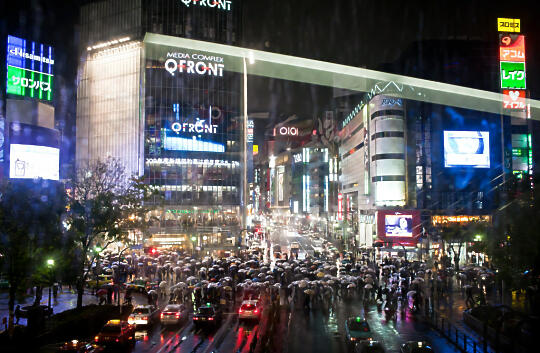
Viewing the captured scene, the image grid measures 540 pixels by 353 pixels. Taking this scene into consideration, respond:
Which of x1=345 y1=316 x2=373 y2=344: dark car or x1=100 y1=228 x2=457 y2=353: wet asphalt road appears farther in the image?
x1=100 y1=228 x2=457 y2=353: wet asphalt road

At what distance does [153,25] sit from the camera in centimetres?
7288

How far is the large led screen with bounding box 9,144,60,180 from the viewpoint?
159 ft

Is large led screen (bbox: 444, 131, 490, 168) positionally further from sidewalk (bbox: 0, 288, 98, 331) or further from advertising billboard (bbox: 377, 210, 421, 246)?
sidewalk (bbox: 0, 288, 98, 331)

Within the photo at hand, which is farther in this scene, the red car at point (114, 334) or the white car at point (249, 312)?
the white car at point (249, 312)

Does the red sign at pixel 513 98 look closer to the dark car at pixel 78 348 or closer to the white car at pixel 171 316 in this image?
the white car at pixel 171 316

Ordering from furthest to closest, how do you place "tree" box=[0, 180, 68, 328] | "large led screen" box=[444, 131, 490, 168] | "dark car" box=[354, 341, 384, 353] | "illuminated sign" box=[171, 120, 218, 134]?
"illuminated sign" box=[171, 120, 218, 134]
"large led screen" box=[444, 131, 490, 168]
"tree" box=[0, 180, 68, 328]
"dark car" box=[354, 341, 384, 353]

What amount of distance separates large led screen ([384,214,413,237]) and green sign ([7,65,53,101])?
136 feet

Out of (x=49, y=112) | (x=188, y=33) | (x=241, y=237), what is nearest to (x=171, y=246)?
(x=241, y=237)

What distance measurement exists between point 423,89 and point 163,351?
62.5 metres

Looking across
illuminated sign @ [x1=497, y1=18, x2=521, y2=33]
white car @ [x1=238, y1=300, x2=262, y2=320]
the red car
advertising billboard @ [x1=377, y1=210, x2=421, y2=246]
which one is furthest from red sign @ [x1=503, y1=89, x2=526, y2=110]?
the red car

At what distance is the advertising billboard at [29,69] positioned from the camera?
1912 inches

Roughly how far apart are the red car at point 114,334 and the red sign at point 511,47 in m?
54.5

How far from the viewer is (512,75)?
186ft

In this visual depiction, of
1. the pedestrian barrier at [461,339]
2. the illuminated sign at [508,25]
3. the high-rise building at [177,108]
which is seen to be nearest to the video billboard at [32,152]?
the high-rise building at [177,108]
